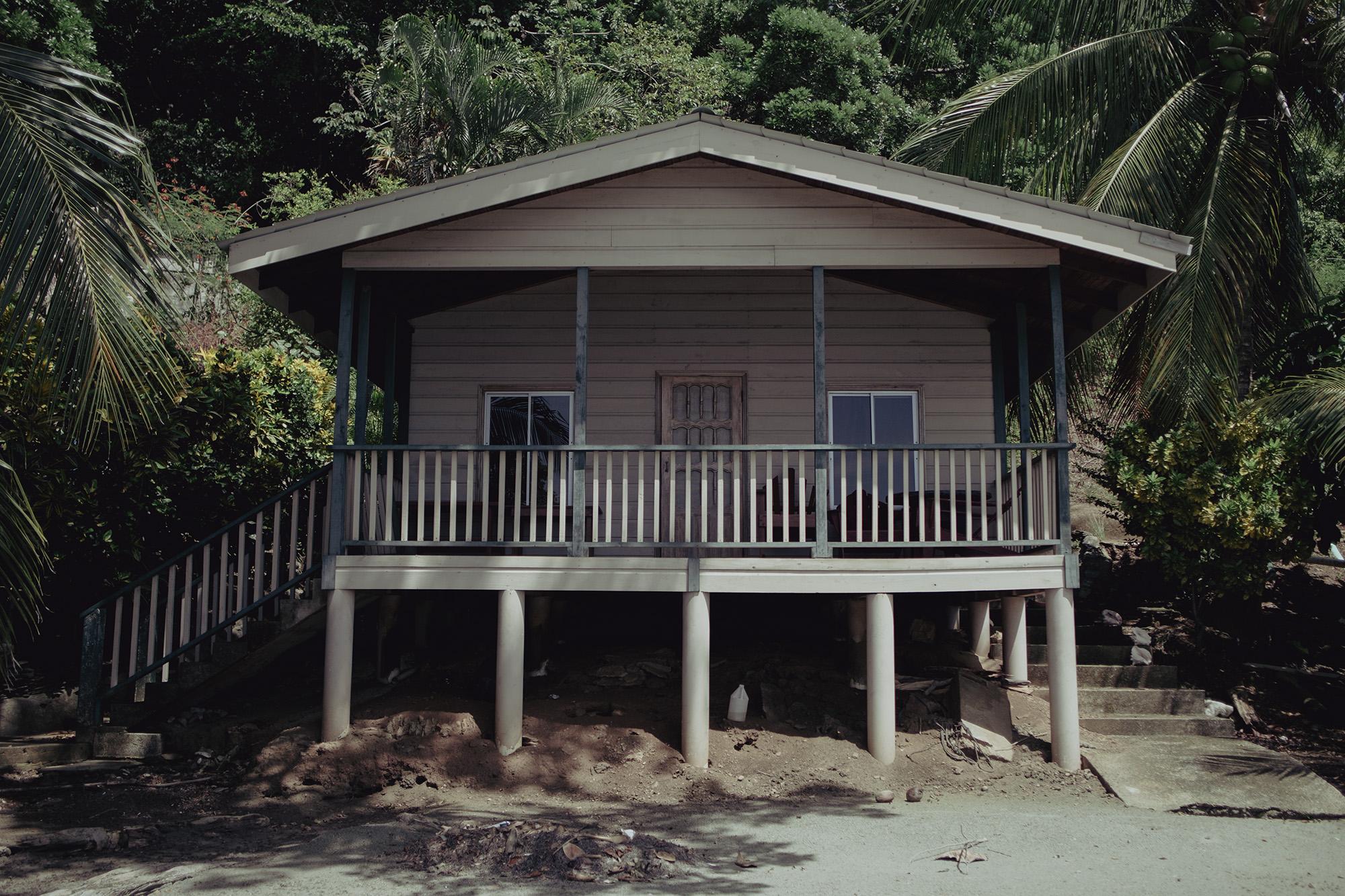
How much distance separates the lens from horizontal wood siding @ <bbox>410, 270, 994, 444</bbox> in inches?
511

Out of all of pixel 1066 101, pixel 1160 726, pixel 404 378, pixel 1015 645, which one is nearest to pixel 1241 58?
pixel 1066 101

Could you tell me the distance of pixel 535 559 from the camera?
34.1ft

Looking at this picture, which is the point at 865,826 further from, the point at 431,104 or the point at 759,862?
the point at 431,104

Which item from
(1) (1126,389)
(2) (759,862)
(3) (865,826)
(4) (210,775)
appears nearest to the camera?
(2) (759,862)

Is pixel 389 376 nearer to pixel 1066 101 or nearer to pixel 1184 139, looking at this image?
pixel 1066 101

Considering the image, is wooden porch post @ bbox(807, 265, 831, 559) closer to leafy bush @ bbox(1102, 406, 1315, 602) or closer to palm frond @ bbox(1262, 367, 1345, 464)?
leafy bush @ bbox(1102, 406, 1315, 602)

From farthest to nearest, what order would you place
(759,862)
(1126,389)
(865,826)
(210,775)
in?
(1126,389), (210,775), (865,826), (759,862)

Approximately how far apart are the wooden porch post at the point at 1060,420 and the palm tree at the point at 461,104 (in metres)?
11.4

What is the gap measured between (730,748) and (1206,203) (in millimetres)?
8216

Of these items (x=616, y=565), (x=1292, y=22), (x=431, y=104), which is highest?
(x=431, y=104)

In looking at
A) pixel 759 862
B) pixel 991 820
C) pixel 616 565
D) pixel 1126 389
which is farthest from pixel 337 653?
pixel 1126 389

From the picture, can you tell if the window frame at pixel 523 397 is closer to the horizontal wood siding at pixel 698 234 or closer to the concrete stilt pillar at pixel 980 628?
the horizontal wood siding at pixel 698 234

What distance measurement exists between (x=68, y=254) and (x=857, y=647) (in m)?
7.94

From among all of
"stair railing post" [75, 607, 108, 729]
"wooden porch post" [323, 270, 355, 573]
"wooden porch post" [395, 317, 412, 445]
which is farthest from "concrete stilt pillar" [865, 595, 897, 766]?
"stair railing post" [75, 607, 108, 729]
